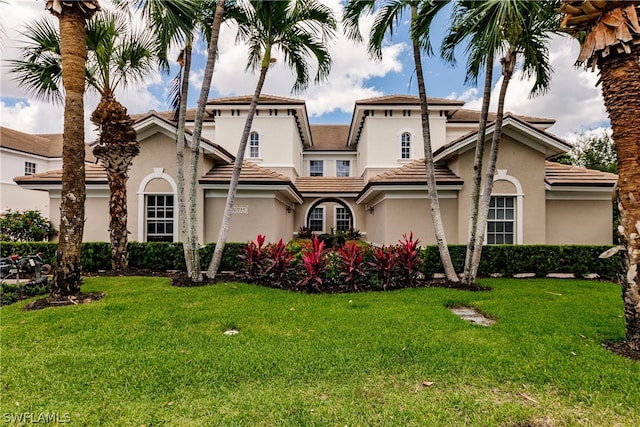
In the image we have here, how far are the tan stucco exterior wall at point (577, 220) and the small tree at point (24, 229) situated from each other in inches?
826

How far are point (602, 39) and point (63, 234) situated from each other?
10.4m

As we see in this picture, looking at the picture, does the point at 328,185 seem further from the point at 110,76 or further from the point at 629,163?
the point at 629,163

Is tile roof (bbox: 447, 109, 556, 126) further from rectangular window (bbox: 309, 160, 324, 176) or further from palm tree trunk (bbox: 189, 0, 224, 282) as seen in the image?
palm tree trunk (bbox: 189, 0, 224, 282)

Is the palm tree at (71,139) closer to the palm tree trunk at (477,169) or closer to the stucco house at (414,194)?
the stucco house at (414,194)

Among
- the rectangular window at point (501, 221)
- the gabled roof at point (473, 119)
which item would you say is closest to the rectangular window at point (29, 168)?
the gabled roof at point (473, 119)

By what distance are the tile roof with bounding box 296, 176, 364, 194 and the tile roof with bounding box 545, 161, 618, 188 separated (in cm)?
1009

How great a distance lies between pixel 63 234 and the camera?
673 centimetres

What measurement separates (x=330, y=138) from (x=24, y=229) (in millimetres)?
21338

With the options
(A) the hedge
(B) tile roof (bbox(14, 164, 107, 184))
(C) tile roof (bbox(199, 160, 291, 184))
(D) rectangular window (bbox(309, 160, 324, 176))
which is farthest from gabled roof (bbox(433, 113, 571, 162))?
(D) rectangular window (bbox(309, 160, 324, 176))

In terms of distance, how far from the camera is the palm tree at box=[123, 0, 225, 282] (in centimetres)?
727

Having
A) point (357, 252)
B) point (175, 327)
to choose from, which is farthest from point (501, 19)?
point (175, 327)

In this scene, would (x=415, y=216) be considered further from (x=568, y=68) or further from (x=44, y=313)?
(x=44, y=313)

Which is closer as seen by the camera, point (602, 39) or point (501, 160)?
point (602, 39)

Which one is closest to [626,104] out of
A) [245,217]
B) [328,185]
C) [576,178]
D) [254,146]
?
[576,178]
